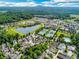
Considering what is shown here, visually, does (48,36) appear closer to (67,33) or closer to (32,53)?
(67,33)

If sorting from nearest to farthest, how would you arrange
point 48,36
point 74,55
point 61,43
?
point 74,55
point 61,43
point 48,36

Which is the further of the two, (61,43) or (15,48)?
(61,43)

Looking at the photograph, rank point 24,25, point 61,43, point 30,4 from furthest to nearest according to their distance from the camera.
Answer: point 30,4, point 24,25, point 61,43

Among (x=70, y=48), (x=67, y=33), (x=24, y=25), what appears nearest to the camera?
(x=70, y=48)

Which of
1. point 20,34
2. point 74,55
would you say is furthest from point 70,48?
Result: point 20,34

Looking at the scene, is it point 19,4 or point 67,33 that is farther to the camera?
point 19,4

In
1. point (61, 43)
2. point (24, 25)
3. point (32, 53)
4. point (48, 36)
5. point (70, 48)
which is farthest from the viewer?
point (24, 25)

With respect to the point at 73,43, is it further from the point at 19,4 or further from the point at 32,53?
the point at 19,4

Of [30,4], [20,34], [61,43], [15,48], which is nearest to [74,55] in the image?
[61,43]
